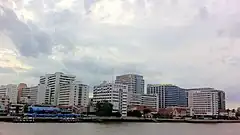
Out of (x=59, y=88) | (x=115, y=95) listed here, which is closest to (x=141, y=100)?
(x=59, y=88)

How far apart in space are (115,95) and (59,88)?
142 feet

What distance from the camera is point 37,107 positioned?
392 ft

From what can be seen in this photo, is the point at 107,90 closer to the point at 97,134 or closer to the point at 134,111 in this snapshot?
the point at 134,111

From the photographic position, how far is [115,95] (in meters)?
143

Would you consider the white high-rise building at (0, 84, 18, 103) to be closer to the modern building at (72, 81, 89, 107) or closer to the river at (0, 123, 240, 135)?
the modern building at (72, 81, 89, 107)

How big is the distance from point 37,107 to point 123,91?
42.1m

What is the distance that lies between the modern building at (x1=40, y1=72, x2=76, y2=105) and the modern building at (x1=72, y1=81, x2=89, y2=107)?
260 centimetres

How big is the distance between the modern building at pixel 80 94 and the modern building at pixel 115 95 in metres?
21.0

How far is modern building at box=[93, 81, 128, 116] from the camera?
142375mm

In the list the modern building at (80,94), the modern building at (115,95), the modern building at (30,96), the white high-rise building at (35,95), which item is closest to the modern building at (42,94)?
the white high-rise building at (35,95)

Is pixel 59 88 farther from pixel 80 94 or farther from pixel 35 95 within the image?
pixel 35 95

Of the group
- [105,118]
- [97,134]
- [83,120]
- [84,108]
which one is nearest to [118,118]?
[105,118]

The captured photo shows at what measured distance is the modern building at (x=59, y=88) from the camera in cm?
16875

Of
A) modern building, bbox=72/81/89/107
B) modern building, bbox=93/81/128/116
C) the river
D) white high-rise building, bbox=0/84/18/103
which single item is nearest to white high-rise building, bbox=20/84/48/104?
white high-rise building, bbox=0/84/18/103
